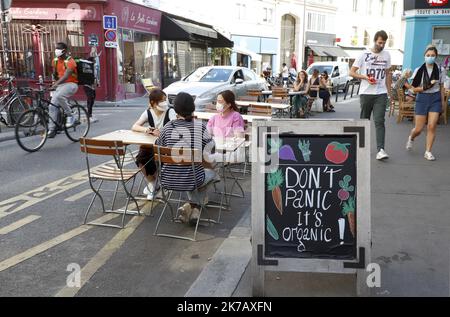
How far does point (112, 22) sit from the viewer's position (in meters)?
17.1

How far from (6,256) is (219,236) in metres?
1.95

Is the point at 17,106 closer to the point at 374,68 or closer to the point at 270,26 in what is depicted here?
the point at 374,68

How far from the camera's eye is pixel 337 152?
10.6 ft

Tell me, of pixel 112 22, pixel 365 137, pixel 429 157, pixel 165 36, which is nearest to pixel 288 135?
pixel 365 137

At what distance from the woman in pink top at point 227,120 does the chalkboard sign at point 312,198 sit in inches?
110

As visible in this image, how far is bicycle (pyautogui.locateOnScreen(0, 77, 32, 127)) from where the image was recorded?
9812 millimetres

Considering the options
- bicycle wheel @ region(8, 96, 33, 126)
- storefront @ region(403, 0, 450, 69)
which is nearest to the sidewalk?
bicycle wheel @ region(8, 96, 33, 126)

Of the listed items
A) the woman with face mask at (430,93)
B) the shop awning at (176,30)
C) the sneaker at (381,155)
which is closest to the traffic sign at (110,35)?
the shop awning at (176,30)

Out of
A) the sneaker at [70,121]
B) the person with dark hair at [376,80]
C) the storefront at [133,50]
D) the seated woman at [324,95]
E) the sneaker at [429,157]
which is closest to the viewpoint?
the person with dark hair at [376,80]

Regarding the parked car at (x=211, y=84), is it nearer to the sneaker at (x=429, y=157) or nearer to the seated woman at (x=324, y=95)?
the seated woman at (x=324, y=95)

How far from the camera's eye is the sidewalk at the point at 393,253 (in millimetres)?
3398

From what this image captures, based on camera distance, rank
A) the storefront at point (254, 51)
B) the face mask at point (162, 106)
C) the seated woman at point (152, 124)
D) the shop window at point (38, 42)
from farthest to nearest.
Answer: the storefront at point (254, 51) < the shop window at point (38, 42) < the face mask at point (162, 106) < the seated woman at point (152, 124)

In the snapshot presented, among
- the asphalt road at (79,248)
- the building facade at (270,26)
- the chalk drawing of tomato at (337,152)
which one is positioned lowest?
the asphalt road at (79,248)
